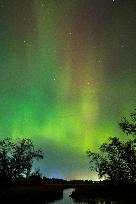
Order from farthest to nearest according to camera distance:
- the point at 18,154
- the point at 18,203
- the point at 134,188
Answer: the point at 18,154, the point at 134,188, the point at 18,203

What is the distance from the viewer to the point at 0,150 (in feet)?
308

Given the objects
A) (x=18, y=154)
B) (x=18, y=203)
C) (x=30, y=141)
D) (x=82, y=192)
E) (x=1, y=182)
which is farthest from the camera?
(x=30, y=141)

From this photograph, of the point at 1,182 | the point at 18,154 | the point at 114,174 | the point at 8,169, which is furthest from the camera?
the point at 18,154

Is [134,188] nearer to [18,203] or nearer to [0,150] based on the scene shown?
[18,203]

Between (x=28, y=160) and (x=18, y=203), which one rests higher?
(x=28, y=160)

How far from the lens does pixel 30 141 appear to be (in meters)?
101

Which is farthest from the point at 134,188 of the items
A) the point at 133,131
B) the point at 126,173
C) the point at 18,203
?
the point at 18,203

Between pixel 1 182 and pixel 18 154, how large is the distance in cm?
2574

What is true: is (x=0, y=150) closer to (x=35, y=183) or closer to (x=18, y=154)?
(x=18, y=154)

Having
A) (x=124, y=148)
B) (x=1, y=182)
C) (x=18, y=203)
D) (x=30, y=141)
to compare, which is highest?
(x=30, y=141)

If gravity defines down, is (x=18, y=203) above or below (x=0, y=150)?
below

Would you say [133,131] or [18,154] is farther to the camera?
[18,154]

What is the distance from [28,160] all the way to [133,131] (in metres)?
46.7

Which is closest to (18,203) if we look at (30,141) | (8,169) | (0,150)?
(8,169)
